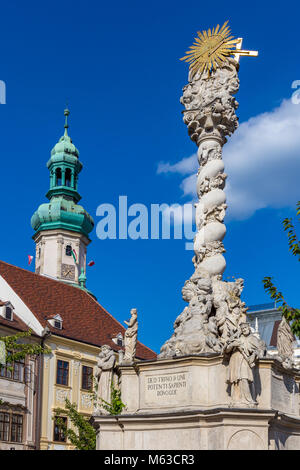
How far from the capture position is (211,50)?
17.0 meters

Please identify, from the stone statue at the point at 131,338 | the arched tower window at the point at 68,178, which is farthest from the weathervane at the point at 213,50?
the arched tower window at the point at 68,178

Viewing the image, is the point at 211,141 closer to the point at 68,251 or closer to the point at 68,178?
the point at 68,251

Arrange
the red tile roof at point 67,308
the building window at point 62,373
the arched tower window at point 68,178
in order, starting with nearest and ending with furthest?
the building window at point 62,373
the red tile roof at point 67,308
the arched tower window at point 68,178

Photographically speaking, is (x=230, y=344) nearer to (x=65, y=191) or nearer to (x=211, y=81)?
(x=211, y=81)

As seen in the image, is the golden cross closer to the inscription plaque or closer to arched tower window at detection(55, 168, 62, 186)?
the inscription plaque


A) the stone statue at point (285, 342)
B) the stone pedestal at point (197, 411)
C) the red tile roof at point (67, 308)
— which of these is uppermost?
the red tile roof at point (67, 308)

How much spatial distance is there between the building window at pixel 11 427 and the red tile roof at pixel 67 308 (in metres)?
5.01

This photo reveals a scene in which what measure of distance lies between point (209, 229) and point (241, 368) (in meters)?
3.89

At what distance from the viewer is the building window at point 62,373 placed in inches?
1485

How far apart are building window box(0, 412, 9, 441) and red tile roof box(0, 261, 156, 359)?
538 centimetres

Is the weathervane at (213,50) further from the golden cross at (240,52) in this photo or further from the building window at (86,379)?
the building window at (86,379)

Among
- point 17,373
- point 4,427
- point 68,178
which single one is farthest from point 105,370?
point 68,178

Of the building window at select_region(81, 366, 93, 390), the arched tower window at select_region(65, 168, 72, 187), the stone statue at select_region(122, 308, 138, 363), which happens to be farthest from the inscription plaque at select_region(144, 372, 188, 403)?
the arched tower window at select_region(65, 168, 72, 187)

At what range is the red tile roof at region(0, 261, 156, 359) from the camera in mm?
39938
